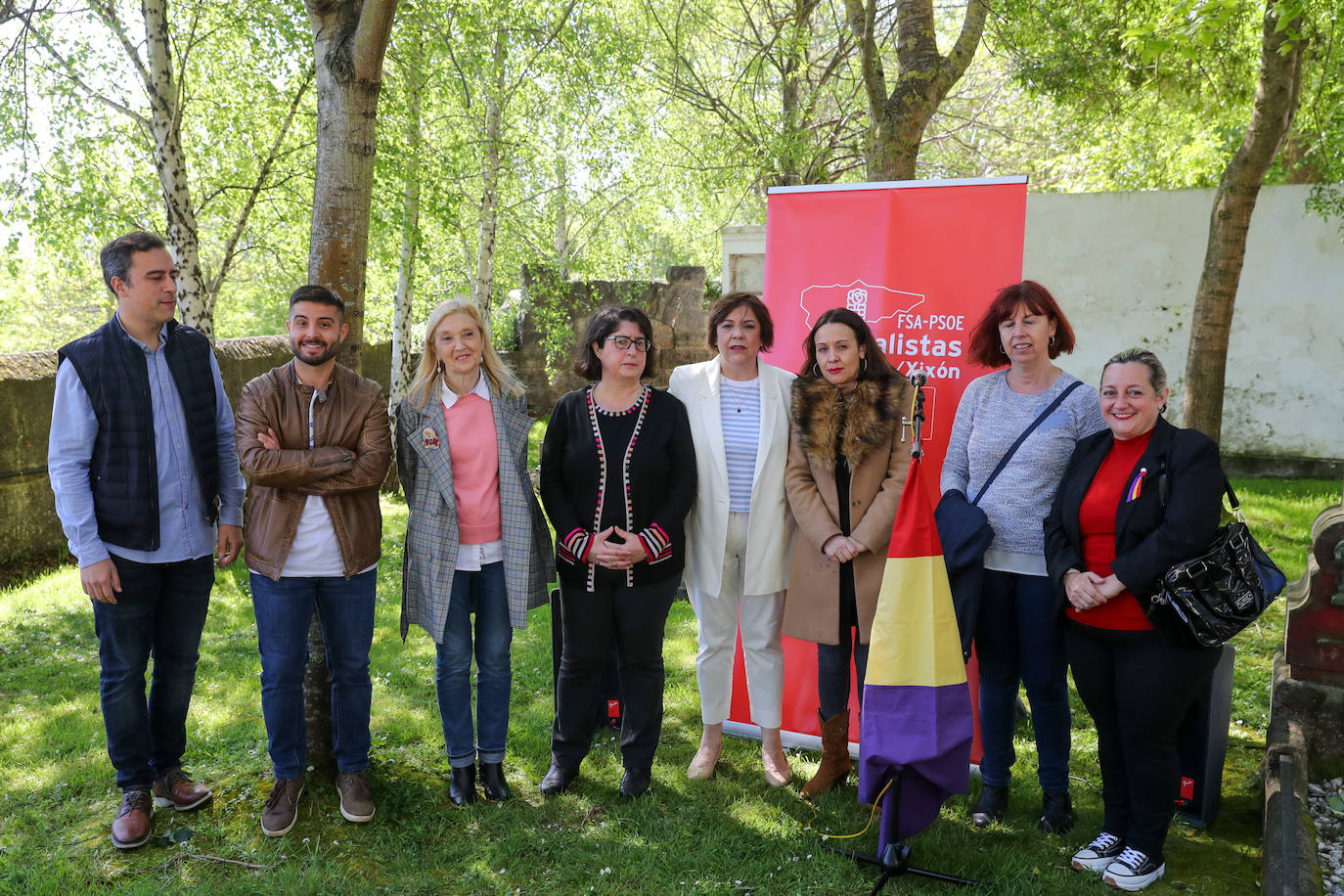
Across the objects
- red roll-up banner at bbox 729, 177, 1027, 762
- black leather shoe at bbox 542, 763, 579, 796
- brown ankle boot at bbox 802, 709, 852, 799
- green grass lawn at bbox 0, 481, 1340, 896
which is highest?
red roll-up banner at bbox 729, 177, 1027, 762

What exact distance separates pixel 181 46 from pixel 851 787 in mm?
8746

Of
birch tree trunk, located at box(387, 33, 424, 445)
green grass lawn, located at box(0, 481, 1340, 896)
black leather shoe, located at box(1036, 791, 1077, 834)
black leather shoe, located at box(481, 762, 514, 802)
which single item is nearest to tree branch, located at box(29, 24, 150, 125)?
birch tree trunk, located at box(387, 33, 424, 445)

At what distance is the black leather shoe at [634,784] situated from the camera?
3.81m

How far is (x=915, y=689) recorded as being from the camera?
10.5 ft

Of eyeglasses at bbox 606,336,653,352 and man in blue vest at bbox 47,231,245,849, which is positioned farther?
eyeglasses at bbox 606,336,653,352

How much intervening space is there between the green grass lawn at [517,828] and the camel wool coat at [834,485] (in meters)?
0.83

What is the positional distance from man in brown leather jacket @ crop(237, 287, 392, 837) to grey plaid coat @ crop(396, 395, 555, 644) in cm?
15

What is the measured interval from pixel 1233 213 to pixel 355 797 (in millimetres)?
7227

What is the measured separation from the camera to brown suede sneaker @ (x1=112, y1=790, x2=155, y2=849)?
332cm

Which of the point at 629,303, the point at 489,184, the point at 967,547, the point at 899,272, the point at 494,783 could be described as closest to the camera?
the point at 967,547

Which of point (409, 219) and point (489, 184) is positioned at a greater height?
point (489, 184)

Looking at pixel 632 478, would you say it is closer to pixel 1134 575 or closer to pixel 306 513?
pixel 306 513

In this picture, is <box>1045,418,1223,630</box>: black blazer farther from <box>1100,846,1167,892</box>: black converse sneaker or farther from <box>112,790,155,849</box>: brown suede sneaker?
<box>112,790,155,849</box>: brown suede sneaker

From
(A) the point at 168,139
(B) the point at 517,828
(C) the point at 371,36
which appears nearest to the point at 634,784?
(B) the point at 517,828
